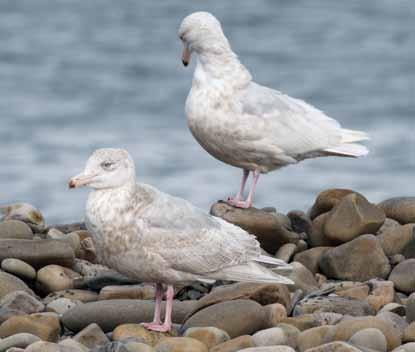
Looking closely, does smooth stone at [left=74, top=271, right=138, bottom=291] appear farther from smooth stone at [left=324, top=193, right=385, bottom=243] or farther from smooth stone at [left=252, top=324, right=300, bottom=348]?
smooth stone at [left=252, top=324, right=300, bottom=348]

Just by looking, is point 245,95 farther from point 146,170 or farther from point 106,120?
point 106,120

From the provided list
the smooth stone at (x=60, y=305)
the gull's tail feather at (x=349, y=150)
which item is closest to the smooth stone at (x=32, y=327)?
the smooth stone at (x=60, y=305)

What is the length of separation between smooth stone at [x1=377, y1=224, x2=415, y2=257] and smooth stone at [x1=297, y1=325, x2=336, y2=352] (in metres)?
2.30

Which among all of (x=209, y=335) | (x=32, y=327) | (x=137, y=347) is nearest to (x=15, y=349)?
(x=32, y=327)

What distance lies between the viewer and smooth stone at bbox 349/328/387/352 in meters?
8.77

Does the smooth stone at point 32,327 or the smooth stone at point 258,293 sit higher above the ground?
the smooth stone at point 258,293

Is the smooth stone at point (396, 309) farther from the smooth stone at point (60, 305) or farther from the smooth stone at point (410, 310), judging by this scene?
Result: the smooth stone at point (60, 305)

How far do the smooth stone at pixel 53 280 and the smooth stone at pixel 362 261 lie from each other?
1823mm

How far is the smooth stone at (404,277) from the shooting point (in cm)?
1043

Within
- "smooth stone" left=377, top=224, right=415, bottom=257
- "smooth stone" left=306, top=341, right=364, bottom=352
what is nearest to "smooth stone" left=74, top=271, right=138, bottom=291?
"smooth stone" left=377, top=224, right=415, bottom=257

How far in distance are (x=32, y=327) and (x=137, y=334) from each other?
2.04 ft

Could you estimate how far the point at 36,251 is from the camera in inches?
419

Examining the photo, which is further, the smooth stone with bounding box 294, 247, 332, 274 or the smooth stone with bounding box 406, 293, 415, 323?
the smooth stone with bounding box 294, 247, 332, 274

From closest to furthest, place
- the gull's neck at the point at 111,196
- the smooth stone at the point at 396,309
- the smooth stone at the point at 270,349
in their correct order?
1. the smooth stone at the point at 270,349
2. the gull's neck at the point at 111,196
3. the smooth stone at the point at 396,309
